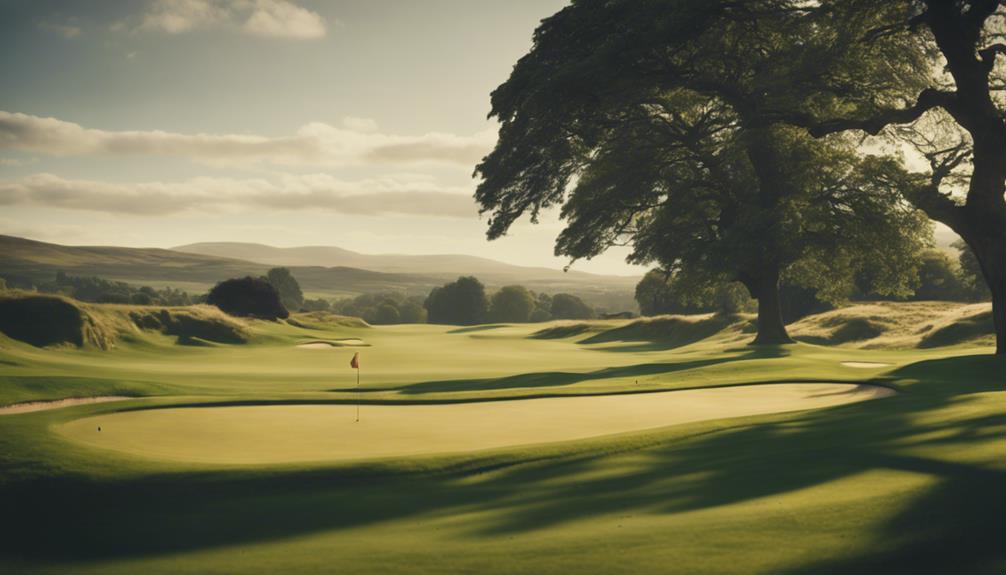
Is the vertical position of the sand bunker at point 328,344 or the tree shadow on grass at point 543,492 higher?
the tree shadow on grass at point 543,492

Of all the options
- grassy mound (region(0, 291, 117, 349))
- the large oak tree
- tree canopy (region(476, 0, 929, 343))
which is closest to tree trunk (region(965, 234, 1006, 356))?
the large oak tree

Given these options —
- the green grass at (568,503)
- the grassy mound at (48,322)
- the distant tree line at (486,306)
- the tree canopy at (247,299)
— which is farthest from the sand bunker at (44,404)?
the distant tree line at (486,306)

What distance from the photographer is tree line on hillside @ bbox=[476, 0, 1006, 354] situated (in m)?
22.9

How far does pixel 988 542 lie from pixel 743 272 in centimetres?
3132

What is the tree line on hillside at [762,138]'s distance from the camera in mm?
22906

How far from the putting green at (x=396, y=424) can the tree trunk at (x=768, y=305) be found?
56.9 ft

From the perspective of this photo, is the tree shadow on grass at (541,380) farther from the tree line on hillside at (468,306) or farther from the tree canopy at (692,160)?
the tree line on hillside at (468,306)

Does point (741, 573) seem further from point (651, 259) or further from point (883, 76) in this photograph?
point (651, 259)

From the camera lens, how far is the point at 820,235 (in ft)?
110

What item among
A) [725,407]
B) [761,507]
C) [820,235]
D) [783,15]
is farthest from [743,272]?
[761,507]

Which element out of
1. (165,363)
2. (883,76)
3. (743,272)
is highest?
(883,76)

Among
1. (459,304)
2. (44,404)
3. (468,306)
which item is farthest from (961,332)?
(459,304)

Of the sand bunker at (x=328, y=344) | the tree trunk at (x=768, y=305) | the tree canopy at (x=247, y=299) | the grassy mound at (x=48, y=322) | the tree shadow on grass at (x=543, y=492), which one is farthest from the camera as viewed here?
the tree canopy at (x=247, y=299)

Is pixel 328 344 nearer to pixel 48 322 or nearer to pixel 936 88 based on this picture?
pixel 48 322
